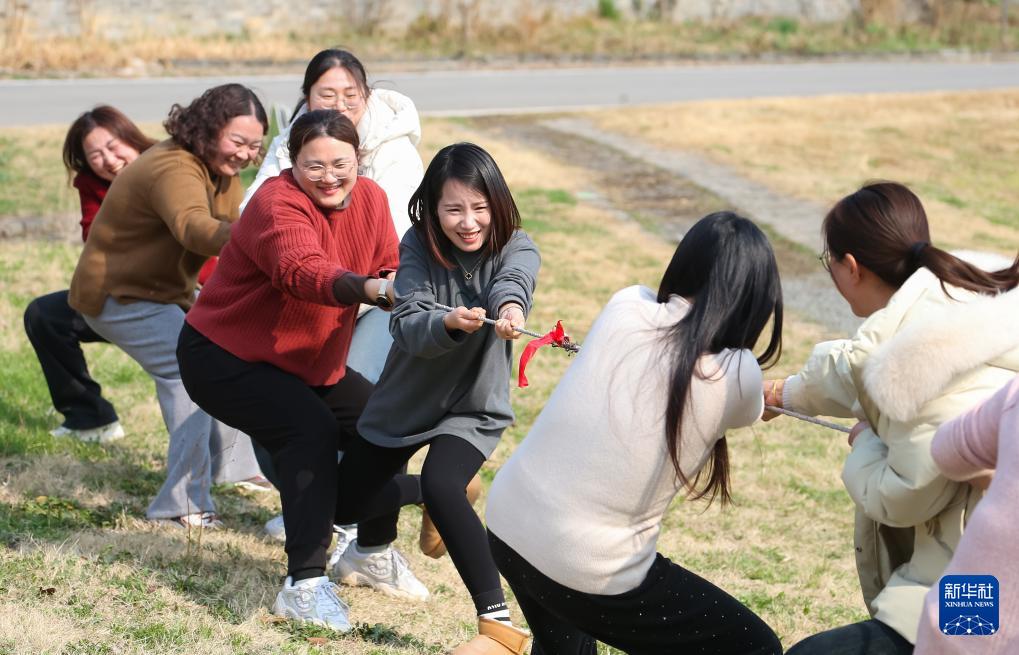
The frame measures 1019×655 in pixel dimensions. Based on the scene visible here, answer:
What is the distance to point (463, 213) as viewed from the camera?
12.6ft

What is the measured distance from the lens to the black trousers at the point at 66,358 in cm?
607

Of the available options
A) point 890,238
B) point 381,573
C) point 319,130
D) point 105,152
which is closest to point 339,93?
point 319,130

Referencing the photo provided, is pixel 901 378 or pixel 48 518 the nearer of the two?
pixel 901 378

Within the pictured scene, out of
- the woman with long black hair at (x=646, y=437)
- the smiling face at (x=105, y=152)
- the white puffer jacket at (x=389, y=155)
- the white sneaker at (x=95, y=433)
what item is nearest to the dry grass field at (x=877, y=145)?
the white puffer jacket at (x=389, y=155)

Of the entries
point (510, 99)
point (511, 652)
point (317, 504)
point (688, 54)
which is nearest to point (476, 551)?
point (511, 652)

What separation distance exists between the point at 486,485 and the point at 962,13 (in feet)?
89.3

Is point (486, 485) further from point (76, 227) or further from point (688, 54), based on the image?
point (688, 54)

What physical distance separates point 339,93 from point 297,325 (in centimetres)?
117

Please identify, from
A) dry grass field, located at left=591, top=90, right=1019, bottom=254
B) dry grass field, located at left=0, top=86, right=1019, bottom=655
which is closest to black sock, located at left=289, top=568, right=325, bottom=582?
dry grass field, located at left=0, top=86, right=1019, bottom=655

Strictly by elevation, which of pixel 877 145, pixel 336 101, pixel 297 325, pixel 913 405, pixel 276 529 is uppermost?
pixel 336 101

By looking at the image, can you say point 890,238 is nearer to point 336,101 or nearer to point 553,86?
point 336,101

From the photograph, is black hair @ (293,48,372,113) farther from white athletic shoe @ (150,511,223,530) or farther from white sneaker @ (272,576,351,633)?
white sneaker @ (272,576,351,633)

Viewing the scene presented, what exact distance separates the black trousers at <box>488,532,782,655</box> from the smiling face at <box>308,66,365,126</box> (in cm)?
236

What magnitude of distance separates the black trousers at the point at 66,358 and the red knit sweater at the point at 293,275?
1937mm
